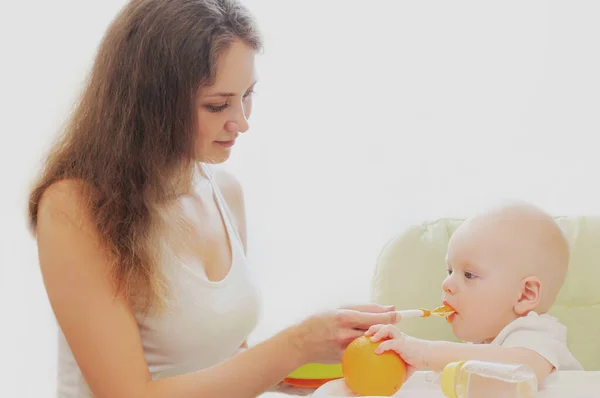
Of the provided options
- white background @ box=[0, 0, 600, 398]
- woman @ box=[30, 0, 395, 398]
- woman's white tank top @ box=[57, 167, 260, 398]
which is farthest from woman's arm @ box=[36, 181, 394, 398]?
white background @ box=[0, 0, 600, 398]

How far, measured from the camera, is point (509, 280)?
1408 millimetres

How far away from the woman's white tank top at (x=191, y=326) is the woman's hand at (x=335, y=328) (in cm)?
23

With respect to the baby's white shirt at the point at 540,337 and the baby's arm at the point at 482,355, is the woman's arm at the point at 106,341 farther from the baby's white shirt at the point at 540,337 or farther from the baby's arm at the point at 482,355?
the baby's white shirt at the point at 540,337

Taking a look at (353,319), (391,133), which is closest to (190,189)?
(353,319)

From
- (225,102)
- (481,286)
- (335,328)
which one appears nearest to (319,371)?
(335,328)

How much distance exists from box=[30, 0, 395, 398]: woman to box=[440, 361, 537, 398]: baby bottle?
170 millimetres

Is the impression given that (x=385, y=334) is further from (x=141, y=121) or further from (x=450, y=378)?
(x=141, y=121)

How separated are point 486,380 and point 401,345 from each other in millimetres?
137

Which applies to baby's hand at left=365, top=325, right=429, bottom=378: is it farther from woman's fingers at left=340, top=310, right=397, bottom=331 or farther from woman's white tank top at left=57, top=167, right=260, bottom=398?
woman's white tank top at left=57, top=167, right=260, bottom=398

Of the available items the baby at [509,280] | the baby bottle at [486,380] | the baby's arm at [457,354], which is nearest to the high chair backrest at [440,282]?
the baby at [509,280]

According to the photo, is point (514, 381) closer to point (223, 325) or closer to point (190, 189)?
point (223, 325)

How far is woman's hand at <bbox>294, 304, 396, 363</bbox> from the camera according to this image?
1.30 m

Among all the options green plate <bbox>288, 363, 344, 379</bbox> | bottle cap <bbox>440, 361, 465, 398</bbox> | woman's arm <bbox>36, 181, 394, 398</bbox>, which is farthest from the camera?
green plate <bbox>288, 363, 344, 379</bbox>

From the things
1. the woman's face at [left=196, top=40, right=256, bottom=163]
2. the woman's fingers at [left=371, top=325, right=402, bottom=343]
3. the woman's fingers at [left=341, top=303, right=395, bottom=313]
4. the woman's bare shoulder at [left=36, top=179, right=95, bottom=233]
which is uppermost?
the woman's face at [left=196, top=40, right=256, bottom=163]
